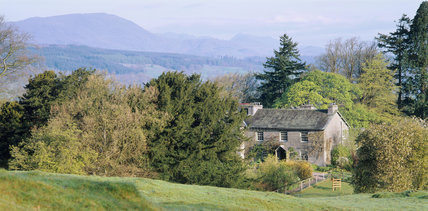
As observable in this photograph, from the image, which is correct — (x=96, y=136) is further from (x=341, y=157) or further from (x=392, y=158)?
(x=341, y=157)

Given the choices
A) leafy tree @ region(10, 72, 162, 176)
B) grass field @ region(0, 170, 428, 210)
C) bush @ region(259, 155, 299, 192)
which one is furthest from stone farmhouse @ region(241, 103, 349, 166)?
grass field @ region(0, 170, 428, 210)

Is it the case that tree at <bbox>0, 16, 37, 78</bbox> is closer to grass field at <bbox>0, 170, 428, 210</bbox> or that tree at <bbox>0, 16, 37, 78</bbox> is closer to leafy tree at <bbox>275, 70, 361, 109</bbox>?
grass field at <bbox>0, 170, 428, 210</bbox>

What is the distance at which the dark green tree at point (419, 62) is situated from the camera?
224 ft

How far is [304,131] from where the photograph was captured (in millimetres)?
62156

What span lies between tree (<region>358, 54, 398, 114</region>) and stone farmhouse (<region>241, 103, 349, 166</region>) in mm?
10578

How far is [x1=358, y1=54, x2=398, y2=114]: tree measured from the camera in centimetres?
7169

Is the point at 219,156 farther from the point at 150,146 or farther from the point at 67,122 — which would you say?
the point at 67,122

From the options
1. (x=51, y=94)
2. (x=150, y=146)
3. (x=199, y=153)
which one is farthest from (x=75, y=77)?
(x=199, y=153)

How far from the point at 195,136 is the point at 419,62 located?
1857 inches

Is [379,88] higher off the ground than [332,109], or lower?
higher

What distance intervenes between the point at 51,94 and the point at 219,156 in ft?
Result: 58.0

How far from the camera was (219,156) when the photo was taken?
41.2m

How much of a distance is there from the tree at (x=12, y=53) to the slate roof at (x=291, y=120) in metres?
32.5

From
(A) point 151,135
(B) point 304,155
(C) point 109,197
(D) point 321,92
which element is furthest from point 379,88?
(C) point 109,197
